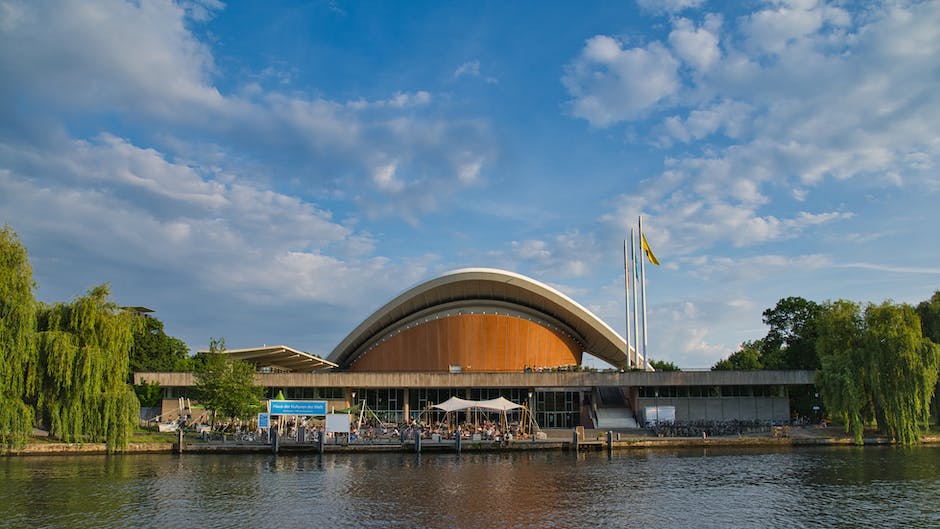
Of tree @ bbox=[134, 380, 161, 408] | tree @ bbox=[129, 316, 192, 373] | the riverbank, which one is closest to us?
the riverbank

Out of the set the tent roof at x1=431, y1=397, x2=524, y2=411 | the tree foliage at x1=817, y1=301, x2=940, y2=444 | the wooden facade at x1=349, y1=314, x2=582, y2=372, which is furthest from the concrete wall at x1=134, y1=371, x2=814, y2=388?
the tree foliage at x1=817, y1=301, x2=940, y2=444

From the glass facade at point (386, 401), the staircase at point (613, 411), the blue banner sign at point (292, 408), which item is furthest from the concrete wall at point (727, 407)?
the blue banner sign at point (292, 408)

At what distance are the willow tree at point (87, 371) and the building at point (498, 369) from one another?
15.0 metres

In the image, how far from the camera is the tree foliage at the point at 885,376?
124 ft

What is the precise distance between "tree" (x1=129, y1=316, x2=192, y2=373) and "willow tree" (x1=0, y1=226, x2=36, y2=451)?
3428 cm

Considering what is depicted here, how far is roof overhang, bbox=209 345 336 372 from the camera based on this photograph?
2024 inches

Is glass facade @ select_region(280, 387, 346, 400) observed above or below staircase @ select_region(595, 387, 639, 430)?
above

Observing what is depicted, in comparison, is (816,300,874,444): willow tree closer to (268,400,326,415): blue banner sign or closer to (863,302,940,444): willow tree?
(863,302,940,444): willow tree

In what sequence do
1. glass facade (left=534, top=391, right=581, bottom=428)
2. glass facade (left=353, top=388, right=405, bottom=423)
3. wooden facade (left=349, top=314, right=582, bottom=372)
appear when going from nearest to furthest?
glass facade (left=353, top=388, right=405, bottom=423)
glass facade (left=534, top=391, right=581, bottom=428)
wooden facade (left=349, top=314, right=582, bottom=372)

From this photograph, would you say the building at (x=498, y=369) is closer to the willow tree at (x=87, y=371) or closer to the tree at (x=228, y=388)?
the tree at (x=228, y=388)

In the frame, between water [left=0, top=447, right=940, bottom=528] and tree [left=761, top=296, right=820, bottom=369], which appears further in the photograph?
tree [left=761, top=296, right=820, bottom=369]

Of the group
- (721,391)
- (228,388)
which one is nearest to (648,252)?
(721,391)

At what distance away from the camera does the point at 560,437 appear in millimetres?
42562

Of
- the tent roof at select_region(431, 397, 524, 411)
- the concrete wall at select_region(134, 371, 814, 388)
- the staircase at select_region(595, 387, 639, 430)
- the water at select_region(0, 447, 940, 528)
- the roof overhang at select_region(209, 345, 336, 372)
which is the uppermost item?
the roof overhang at select_region(209, 345, 336, 372)
